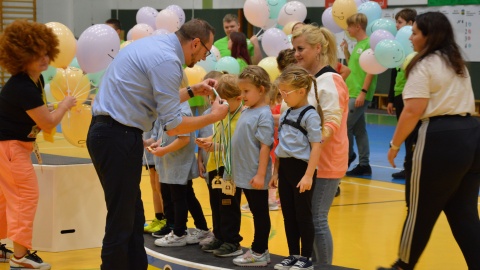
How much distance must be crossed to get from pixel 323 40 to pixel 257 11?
14.8 ft

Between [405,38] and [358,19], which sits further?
[358,19]

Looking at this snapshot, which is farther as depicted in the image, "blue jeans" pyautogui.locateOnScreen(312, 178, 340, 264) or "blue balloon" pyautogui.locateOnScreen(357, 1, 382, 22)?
"blue balloon" pyautogui.locateOnScreen(357, 1, 382, 22)

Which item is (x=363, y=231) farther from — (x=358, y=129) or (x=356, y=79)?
(x=356, y=79)

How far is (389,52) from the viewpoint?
24.8 ft

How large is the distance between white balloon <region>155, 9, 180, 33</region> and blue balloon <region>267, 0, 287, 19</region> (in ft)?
3.75

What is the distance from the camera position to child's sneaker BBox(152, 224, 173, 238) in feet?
17.5

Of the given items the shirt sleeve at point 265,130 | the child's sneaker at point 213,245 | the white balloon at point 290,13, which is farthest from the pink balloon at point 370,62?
the child's sneaker at point 213,245

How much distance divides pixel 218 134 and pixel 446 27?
1680 millimetres

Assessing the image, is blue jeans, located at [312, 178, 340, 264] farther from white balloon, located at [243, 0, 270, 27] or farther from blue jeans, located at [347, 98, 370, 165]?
white balloon, located at [243, 0, 270, 27]

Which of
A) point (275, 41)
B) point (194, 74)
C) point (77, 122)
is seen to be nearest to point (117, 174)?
point (77, 122)

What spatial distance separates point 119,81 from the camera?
149 inches

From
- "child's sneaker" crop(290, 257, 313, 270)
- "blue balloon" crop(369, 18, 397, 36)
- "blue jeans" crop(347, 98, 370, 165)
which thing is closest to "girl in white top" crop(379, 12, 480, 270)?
"child's sneaker" crop(290, 257, 313, 270)

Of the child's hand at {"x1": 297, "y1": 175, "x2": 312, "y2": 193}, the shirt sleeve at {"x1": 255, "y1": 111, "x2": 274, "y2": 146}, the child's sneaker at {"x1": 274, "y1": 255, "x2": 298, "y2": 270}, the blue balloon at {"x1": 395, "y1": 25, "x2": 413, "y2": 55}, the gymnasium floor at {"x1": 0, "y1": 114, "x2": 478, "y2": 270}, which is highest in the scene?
the blue balloon at {"x1": 395, "y1": 25, "x2": 413, "y2": 55}

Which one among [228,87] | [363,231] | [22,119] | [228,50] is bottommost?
[363,231]
